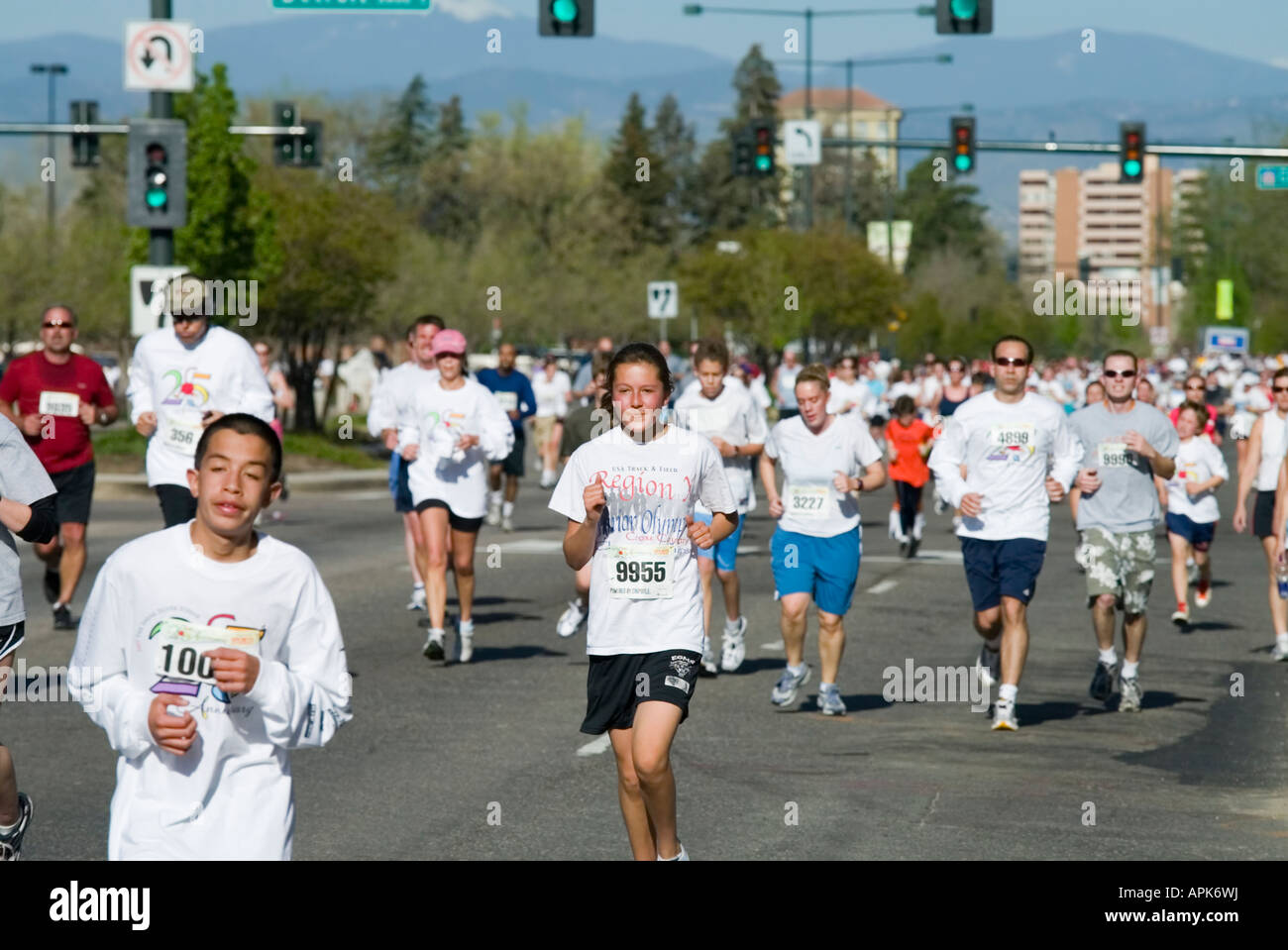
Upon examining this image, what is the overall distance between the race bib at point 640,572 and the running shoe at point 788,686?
4325mm

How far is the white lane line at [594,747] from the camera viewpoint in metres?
10.1

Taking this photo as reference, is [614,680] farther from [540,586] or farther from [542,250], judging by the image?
[542,250]

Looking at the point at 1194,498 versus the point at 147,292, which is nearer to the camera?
the point at 1194,498

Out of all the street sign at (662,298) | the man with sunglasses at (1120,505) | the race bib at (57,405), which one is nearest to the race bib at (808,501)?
the man with sunglasses at (1120,505)

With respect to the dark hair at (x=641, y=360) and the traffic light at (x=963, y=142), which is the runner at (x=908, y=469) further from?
the dark hair at (x=641, y=360)

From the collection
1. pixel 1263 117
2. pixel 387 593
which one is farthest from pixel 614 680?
pixel 1263 117

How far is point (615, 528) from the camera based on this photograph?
7.30 meters

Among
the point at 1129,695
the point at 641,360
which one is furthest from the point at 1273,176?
the point at 641,360

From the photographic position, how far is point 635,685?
7.21m

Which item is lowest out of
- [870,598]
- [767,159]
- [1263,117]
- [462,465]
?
[870,598]

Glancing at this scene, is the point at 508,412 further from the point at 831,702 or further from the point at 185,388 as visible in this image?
the point at 831,702

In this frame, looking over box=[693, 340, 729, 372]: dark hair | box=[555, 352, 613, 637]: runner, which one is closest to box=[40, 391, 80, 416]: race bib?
box=[555, 352, 613, 637]: runner

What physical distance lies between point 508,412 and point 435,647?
868cm

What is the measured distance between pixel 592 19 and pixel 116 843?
55.4 feet
